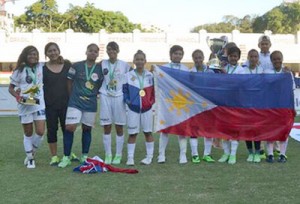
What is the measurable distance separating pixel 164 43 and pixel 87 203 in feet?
144

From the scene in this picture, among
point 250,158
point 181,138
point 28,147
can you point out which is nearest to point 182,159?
point 181,138

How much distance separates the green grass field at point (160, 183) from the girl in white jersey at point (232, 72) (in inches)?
6.0

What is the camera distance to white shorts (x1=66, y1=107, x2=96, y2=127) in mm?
6637

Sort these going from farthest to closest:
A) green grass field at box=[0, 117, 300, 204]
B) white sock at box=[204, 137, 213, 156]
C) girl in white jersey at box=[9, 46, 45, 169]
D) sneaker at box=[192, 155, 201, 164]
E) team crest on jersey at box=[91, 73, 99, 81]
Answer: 1. white sock at box=[204, 137, 213, 156]
2. sneaker at box=[192, 155, 201, 164]
3. team crest on jersey at box=[91, 73, 99, 81]
4. girl in white jersey at box=[9, 46, 45, 169]
5. green grass field at box=[0, 117, 300, 204]

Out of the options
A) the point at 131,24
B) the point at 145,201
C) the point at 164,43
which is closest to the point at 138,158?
the point at 145,201

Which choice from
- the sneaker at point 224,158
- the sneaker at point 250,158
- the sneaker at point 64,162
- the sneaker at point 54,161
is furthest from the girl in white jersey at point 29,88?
the sneaker at point 250,158

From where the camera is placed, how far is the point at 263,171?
20.5 ft

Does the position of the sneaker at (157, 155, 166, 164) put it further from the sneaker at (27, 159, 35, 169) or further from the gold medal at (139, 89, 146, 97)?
the sneaker at (27, 159, 35, 169)

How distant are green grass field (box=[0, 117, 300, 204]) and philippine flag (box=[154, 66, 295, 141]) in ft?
1.71

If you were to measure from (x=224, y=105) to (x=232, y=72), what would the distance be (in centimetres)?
51

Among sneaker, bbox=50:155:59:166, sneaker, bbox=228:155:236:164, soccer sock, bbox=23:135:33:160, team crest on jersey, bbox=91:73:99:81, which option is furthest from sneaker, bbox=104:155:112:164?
sneaker, bbox=228:155:236:164

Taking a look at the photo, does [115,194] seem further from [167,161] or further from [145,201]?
[167,161]

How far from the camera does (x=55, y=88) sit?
6.77 m

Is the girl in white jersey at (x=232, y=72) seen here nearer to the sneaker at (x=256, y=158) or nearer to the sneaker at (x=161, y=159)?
the sneaker at (x=256, y=158)
